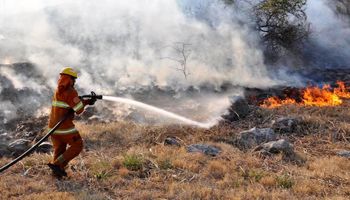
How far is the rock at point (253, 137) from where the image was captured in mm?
8289

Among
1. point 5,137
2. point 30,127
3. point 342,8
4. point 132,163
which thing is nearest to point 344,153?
point 132,163

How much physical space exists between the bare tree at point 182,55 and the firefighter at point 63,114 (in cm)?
742

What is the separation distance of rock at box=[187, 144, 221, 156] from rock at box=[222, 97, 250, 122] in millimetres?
2079

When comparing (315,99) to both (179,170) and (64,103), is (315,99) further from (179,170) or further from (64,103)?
(64,103)

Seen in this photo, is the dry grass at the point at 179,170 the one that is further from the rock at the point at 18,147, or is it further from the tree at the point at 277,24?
the tree at the point at 277,24

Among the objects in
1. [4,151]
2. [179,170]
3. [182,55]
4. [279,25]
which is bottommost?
[4,151]

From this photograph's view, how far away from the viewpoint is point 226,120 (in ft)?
32.0

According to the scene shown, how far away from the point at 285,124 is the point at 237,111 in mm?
1150

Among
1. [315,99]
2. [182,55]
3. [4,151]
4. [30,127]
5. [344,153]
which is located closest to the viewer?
[344,153]

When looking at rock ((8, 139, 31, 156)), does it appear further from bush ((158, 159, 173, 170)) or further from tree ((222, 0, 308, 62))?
tree ((222, 0, 308, 62))

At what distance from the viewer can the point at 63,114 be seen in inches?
241

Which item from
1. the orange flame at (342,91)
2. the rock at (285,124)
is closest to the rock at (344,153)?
the rock at (285,124)

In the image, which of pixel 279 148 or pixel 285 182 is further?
pixel 279 148

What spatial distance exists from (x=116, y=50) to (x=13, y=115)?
14.2 feet
